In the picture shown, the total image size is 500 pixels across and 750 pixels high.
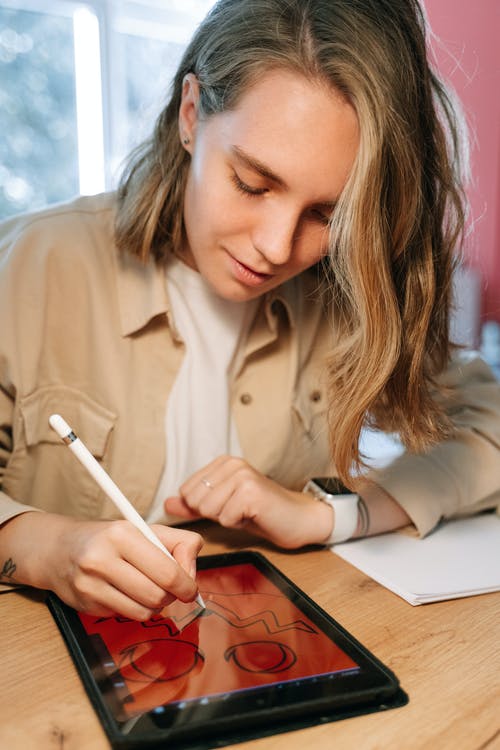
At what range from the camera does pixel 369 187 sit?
79 cm

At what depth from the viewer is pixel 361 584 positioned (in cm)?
76

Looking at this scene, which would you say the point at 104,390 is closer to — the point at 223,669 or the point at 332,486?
the point at 332,486

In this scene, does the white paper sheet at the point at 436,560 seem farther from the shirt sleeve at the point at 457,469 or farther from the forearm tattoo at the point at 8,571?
the forearm tattoo at the point at 8,571

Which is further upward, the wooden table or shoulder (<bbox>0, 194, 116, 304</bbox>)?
shoulder (<bbox>0, 194, 116, 304</bbox>)

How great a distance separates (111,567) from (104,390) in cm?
42

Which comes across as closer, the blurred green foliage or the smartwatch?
the smartwatch

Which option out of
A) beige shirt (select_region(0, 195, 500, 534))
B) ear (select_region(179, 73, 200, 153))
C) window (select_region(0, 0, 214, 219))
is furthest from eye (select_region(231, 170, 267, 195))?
window (select_region(0, 0, 214, 219))

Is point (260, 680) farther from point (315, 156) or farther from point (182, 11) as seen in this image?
point (182, 11)

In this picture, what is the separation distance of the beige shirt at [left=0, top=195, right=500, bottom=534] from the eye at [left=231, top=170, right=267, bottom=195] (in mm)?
257

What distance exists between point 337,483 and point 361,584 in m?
0.20

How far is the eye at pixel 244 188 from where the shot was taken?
2.63 ft

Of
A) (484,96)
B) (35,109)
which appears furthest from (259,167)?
(484,96)

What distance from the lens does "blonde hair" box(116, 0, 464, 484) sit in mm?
783

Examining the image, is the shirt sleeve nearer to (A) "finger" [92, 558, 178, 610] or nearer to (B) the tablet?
(B) the tablet
